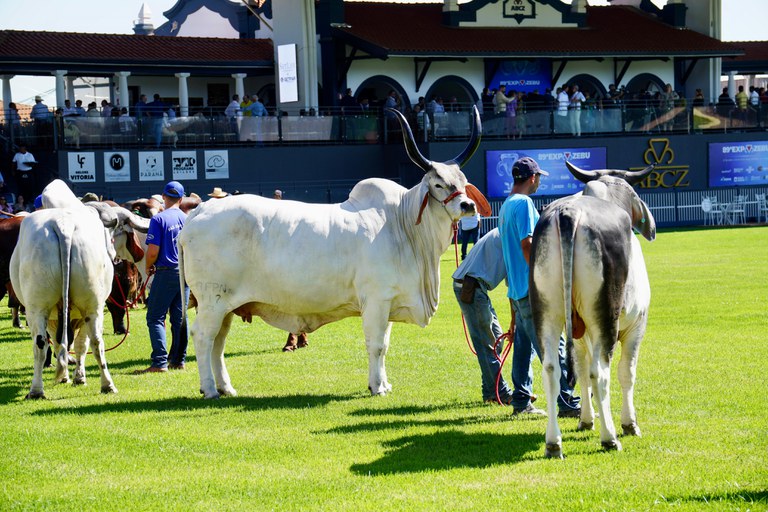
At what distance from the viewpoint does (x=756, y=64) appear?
54.2 meters

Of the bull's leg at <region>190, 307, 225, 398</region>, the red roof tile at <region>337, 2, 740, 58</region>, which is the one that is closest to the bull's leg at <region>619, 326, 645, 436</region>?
the bull's leg at <region>190, 307, 225, 398</region>

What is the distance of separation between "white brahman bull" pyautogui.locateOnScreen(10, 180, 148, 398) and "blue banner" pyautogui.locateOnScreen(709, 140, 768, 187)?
116 feet

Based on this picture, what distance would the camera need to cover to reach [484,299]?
10.9m

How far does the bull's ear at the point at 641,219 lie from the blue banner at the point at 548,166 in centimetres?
2926

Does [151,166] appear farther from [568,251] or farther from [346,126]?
[568,251]

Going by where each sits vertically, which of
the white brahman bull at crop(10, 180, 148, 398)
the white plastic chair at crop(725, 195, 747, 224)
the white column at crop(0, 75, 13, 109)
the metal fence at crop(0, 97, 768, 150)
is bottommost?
the white plastic chair at crop(725, 195, 747, 224)

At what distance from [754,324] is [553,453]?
8.35m

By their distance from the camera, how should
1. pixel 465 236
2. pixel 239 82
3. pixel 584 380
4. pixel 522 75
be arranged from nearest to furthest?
pixel 584 380
pixel 465 236
pixel 239 82
pixel 522 75

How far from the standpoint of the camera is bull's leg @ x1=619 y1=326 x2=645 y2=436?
29.8 ft

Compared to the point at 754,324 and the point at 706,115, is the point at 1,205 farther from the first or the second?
the point at 706,115

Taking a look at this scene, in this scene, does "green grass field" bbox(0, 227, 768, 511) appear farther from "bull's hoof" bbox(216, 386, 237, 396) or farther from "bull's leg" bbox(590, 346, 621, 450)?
"bull's hoof" bbox(216, 386, 237, 396)

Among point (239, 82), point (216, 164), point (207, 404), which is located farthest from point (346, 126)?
point (207, 404)

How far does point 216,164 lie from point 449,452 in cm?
2833

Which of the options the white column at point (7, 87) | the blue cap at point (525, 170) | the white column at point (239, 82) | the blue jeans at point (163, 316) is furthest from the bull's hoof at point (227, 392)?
the white column at point (239, 82)
